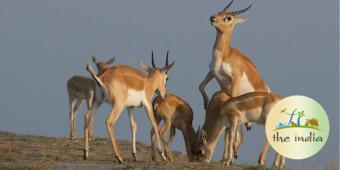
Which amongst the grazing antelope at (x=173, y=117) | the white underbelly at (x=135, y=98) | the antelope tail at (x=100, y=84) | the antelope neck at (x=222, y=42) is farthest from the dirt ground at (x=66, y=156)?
the antelope neck at (x=222, y=42)

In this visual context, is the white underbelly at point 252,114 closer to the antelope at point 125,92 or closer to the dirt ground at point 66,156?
the dirt ground at point 66,156

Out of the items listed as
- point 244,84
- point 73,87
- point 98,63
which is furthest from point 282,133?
point 73,87

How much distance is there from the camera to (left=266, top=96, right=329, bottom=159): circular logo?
19.0 m

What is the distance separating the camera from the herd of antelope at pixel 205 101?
1875 centimetres

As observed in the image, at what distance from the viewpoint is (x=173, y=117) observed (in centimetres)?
2088

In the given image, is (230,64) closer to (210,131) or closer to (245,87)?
(245,87)

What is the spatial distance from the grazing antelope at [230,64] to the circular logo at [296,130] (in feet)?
5.66

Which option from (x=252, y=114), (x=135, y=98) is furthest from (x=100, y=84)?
(x=252, y=114)

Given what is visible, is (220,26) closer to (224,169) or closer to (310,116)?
(310,116)

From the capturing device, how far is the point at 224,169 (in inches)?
682

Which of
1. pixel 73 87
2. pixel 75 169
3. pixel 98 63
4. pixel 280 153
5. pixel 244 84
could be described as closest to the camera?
pixel 75 169

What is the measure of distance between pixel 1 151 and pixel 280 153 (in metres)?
7.38

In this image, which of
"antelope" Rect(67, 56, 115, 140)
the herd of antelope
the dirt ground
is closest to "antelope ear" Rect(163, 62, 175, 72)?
the herd of antelope

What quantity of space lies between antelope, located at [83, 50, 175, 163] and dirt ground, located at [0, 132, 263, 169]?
660 mm
